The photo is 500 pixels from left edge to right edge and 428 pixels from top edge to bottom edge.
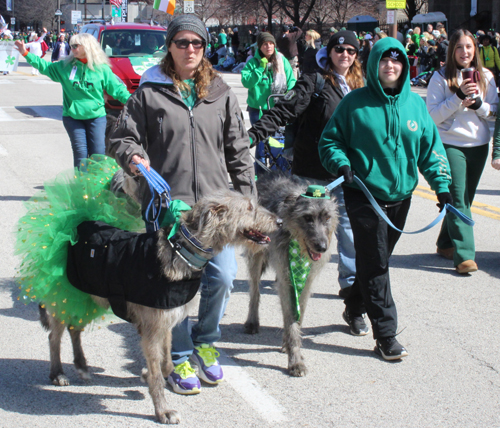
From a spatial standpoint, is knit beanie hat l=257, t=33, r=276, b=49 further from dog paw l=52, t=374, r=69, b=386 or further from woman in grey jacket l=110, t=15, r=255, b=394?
dog paw l=52, t=374, r=69, b=386

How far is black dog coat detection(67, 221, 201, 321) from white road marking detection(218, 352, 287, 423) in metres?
0.86

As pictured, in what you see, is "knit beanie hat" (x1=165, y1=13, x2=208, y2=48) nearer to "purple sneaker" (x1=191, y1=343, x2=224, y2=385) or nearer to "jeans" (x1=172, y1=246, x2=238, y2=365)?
"jeans" (x1=172, y1=246, x2=238, y2=365)

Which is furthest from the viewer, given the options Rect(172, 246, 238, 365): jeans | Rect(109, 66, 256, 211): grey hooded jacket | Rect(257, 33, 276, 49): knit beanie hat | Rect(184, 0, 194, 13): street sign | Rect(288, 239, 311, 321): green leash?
Rect(184, 0, 194, 13): street sign

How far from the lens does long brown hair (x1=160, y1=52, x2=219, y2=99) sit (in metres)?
3.77

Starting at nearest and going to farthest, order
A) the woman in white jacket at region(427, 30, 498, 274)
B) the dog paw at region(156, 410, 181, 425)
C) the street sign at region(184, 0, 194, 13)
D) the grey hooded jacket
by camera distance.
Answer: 1. the dog paw at region(156, 410, 181, 425)
2. the grey hooded jacket
3. the woman in white jacket at region(427, 30, 498, 274)
4. the street sign at region(184, 0, 194, 13)

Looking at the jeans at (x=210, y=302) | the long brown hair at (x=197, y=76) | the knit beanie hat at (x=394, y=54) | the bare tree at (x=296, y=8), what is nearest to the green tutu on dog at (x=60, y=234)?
the jeans at (x=210, y=302)

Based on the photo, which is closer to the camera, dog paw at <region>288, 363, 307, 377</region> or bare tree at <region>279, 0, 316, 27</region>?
A: dog paw at <region>288, 363, 307, 377</region>

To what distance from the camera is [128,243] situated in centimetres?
359

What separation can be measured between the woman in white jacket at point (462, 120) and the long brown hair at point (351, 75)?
4.29ft

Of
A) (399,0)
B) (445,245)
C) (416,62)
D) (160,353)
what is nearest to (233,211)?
(160,353)

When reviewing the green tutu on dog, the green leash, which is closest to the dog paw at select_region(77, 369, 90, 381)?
the green tutu on dog

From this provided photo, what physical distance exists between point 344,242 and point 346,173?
1.30 meters

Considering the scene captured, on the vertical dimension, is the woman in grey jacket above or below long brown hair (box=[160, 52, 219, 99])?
below

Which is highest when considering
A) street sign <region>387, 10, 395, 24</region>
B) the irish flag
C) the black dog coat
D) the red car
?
the irish flag
